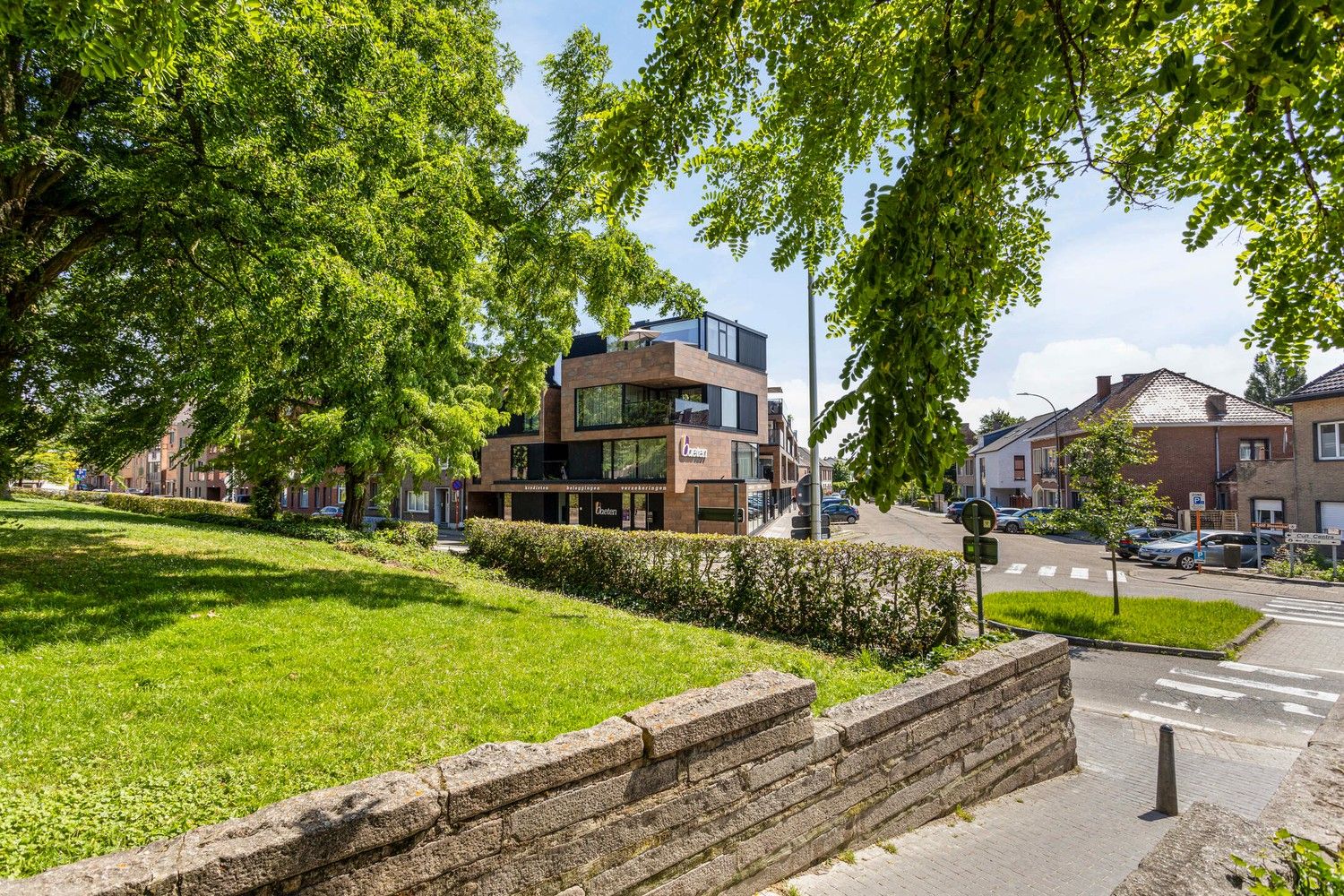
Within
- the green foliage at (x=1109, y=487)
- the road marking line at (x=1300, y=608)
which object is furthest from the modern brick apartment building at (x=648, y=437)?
the road marking line at (x=1300, y=608)

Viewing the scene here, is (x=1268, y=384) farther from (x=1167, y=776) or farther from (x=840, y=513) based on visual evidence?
(x=1167, y=776)

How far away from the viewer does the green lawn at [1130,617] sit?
11.8 meters

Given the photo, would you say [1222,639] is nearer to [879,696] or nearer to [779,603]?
[779,603]

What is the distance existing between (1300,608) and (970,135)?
20.6 m

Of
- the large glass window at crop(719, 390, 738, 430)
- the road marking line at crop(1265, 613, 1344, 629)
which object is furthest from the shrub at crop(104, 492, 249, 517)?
the road marking line at crop(1265, 613, 1344, 629)

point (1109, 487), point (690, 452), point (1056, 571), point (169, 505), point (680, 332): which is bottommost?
point (1056, 571)

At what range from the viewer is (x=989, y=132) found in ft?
9.25

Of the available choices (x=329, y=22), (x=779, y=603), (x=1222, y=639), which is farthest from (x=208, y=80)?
(x=1222, y=639)

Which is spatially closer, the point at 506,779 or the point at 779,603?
the point at 506,779

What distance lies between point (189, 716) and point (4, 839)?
1615mm

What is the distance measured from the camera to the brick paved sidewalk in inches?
160

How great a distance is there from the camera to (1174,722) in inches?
324

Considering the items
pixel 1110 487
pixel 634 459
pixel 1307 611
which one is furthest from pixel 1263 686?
pixel 634 459

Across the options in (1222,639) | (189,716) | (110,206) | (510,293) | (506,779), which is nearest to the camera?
(506,779)
